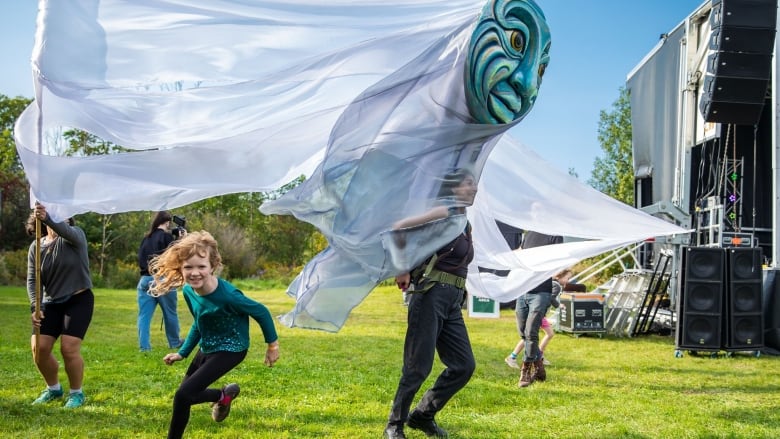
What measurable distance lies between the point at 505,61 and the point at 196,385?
2.73 meters

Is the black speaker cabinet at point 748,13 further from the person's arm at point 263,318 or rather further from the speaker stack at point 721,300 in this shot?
the person's arm at point 263,318

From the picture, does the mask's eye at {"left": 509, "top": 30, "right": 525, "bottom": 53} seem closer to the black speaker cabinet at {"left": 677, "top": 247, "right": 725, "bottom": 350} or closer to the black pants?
the black pants

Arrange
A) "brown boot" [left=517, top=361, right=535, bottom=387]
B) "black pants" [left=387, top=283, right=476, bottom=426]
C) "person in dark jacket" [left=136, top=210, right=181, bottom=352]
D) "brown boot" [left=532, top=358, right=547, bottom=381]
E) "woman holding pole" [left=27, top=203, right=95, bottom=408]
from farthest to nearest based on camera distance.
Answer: "person in dark jacket" [left=136, top=210, right=181, bottom=352]
"brown boot" [left=532, top=358, right=547, bottom=381]
"brown boot" [left=517, top=361, right=535, bottom=387]
"woman holding pole" [left=27, top=203, right=95, bottom=408]
"black pants" [left=387, top=283, right=476, bottom=426]

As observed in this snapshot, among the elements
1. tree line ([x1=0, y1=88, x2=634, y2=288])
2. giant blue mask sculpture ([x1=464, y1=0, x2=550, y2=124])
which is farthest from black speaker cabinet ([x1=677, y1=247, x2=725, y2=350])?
tree line ([x1=0, y1=88, x2=634, y2=288])

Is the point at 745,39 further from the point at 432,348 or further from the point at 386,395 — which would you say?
the point at 432,348

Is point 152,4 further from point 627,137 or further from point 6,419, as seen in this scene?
point 627,137

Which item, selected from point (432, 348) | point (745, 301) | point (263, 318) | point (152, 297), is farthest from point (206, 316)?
point (745, 301)

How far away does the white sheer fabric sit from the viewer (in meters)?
4.05

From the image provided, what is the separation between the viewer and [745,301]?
934 centimetres

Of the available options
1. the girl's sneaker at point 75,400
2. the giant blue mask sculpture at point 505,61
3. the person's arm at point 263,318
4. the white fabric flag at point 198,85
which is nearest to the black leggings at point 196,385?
the person's arm at point 263,318

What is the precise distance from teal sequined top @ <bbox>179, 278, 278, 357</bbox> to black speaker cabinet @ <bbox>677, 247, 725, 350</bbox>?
6.72 meters

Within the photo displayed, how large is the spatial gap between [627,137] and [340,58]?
41973mm

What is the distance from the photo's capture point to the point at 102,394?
19.8 feet

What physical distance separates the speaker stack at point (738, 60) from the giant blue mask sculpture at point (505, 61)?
689cm
